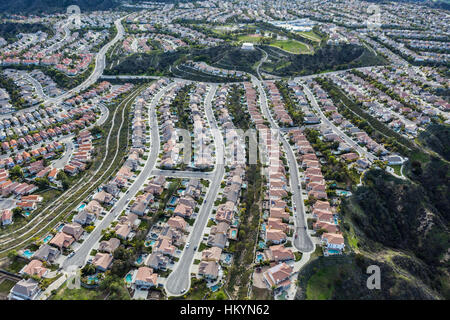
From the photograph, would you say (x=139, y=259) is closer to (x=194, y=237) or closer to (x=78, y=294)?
(x=78, y=294)

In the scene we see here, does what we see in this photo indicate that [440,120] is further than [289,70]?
No

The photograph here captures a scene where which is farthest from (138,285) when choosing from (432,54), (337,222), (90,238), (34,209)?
(432,54)

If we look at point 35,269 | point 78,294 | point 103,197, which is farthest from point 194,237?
point 35,269

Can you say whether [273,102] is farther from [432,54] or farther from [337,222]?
[432,54]

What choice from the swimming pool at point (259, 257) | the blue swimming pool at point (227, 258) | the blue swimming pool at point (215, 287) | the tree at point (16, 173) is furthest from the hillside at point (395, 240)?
the tree at point (16, 173)

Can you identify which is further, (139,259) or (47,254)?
(139,259)

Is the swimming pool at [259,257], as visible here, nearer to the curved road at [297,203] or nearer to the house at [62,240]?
the curved road at [297,203]
